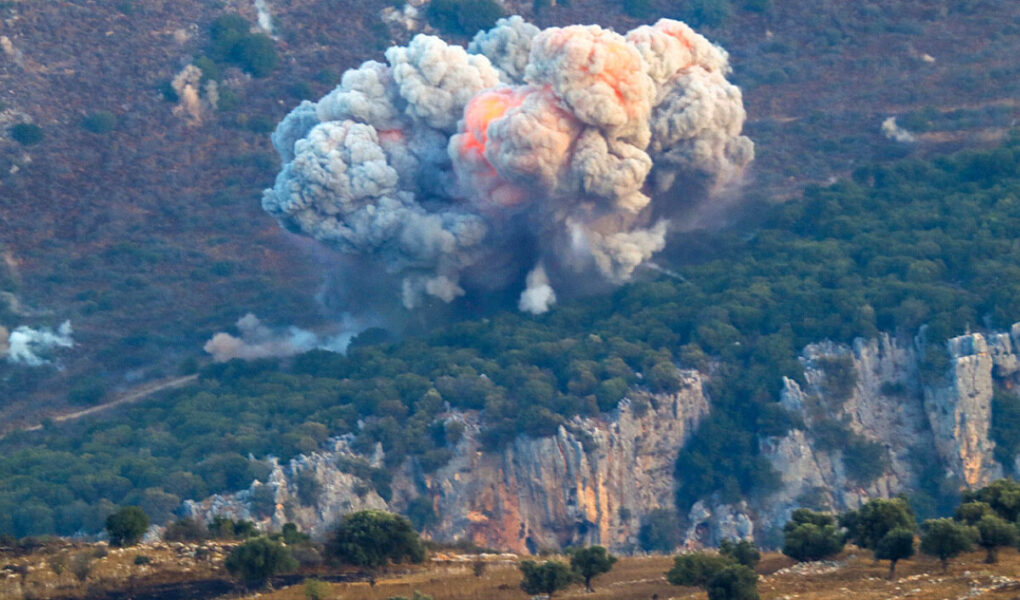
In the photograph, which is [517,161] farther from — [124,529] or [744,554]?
[744,554]

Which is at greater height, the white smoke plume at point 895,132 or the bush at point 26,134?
the bush at point 26,134

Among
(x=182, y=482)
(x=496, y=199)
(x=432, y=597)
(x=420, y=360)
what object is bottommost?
(x=432, y=597)

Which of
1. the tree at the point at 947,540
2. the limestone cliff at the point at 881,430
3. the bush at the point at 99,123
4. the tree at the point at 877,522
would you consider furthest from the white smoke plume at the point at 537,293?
the tree at the point at 947,540

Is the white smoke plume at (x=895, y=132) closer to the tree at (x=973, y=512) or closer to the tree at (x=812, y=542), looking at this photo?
the tree at (x=973, y=512)

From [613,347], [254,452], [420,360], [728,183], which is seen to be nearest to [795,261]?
[728,183]

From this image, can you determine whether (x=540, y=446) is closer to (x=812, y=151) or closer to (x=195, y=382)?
(x=195, y=382)

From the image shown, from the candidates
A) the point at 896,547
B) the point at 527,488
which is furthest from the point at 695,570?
the point at 527,488
